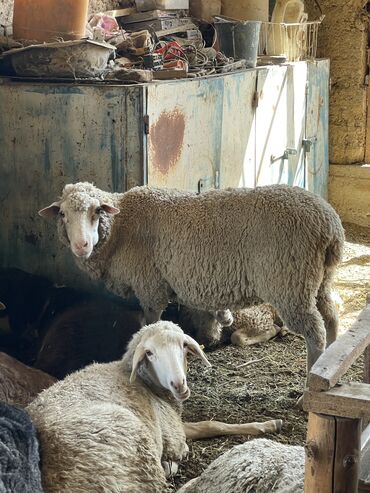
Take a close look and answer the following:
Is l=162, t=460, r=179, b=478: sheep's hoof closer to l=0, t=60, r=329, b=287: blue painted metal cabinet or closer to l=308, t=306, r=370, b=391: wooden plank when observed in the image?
l=308, t=306, r=370, b=391: wooden plank

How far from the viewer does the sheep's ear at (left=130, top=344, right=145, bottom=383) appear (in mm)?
4660

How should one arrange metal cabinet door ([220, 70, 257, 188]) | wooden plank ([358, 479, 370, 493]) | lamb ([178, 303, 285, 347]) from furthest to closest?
metal cabinet door ([220, 70, 257, 188]), lamb ([178, 303, 285, 347]), wooden plank ([358, 479, 370, 493])

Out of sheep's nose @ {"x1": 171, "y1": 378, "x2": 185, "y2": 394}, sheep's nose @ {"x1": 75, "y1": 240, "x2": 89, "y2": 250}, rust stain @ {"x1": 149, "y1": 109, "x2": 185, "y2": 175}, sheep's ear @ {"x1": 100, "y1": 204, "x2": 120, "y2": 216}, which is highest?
rust stain @ {"x1": 149, "y1": 109, "x2": 185, "y2": 175}

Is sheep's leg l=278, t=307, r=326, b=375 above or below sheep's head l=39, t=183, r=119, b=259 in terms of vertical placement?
below

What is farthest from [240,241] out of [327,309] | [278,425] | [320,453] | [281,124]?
[281,124]

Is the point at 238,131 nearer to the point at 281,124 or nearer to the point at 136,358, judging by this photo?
the point at 281,124

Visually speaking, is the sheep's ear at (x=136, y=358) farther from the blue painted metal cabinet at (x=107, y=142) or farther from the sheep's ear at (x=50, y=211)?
the blue painted metal cabinet at (x=107, y=142)

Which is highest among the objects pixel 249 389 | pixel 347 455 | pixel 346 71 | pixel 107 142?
pixel 346 71

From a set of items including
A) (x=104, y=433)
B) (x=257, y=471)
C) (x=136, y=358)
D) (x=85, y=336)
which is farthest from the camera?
(x=85, y=336)

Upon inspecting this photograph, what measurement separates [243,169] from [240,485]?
4.09m

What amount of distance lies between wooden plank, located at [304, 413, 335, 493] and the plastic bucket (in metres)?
5.12

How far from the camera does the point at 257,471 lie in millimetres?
3713

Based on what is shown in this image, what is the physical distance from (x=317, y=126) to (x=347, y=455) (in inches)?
256

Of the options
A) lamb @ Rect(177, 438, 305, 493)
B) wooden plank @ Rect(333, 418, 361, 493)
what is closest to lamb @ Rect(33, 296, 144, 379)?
lamb @ Rect(177, 438, 305, 493)
